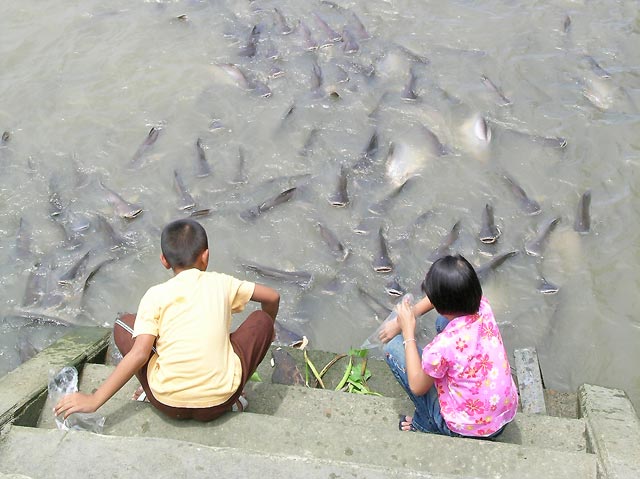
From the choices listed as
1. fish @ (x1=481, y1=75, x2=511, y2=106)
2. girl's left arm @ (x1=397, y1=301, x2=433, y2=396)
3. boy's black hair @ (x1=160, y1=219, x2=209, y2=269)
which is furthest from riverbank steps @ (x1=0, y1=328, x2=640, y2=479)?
fish @ (x1=481, y1=75, x2=511, y2=106)

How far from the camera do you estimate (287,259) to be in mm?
5012

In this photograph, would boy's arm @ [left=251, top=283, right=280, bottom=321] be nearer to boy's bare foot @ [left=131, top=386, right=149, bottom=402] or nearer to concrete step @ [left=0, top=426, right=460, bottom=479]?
boy's bare foot @ [left=131, top=386, right=149, bottom=402]

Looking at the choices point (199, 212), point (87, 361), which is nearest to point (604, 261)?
point (199, 212)

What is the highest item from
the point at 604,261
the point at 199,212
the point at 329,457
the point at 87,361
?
the point at 329,457

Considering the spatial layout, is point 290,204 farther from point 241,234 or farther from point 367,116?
point 367,116

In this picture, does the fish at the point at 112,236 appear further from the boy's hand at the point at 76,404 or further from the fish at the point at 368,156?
the boy's hand at the point at 76,404

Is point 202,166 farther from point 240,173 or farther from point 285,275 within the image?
point 285,275

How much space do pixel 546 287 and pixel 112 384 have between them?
10.2 ft

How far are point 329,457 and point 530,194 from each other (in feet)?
11.3

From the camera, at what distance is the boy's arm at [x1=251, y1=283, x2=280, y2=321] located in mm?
3273

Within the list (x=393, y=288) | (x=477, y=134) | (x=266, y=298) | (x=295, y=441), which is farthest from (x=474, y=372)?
(x=477, y=134)

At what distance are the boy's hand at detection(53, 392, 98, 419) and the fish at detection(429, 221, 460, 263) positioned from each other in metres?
2.77

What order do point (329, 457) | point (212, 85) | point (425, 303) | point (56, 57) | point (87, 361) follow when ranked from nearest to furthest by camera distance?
1. point (329, 457)
2. point (425, 303)
3. point (87, 361)
4. point (212, 85)
5. point (56, 57)

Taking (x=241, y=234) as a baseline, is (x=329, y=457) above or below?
above
